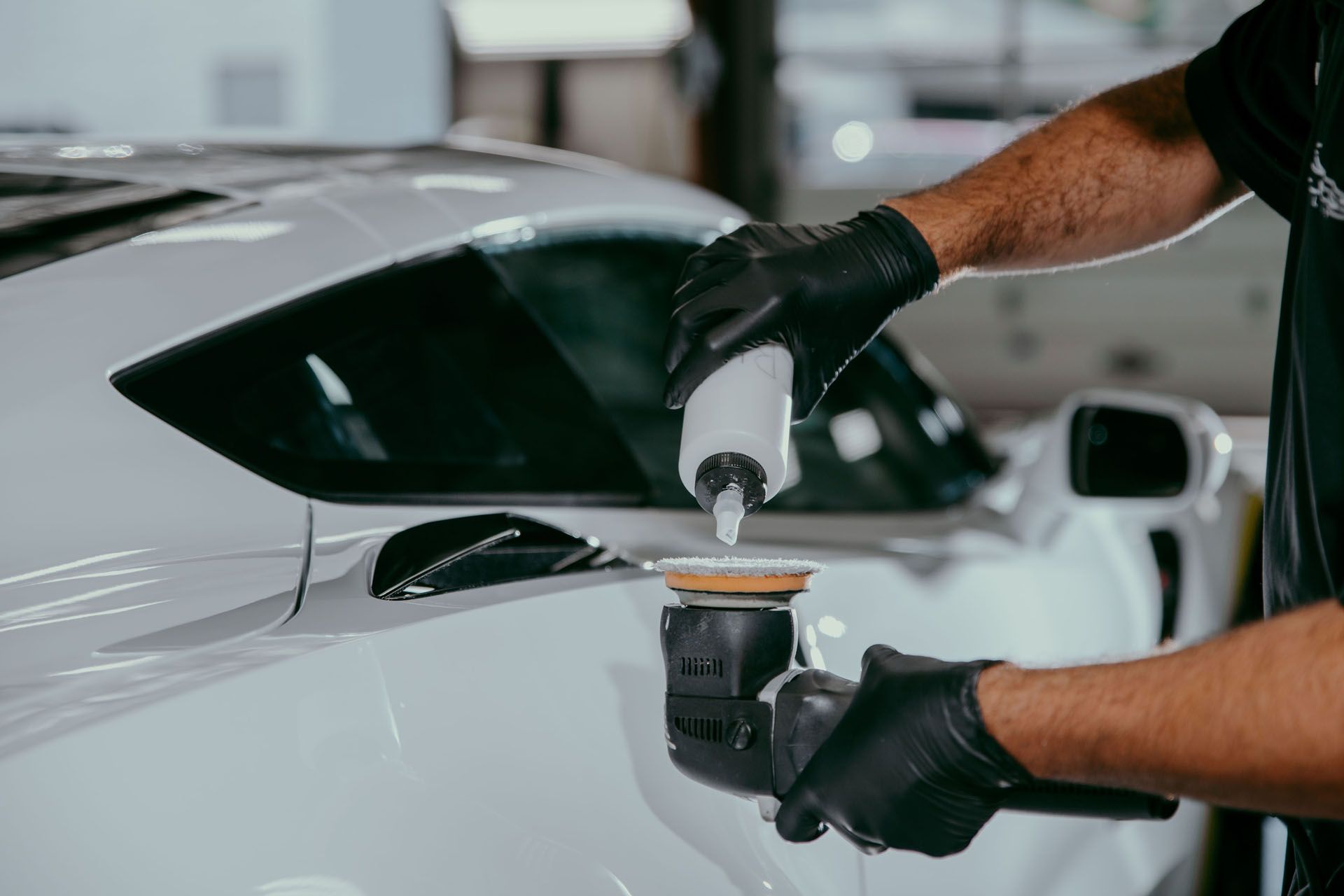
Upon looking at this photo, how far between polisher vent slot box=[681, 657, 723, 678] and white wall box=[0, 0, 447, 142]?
1351cm

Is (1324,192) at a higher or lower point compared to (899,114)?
higher

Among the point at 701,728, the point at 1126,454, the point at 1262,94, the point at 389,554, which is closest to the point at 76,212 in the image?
the point at 389,554

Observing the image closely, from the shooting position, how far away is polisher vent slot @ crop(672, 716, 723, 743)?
112cm

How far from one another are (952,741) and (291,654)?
0.53m

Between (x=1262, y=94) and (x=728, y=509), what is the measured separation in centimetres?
85

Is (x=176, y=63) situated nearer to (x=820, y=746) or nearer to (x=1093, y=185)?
(x=1093, y=185)

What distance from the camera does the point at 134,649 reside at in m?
1.03

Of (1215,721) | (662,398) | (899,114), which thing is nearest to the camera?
(1215,721)


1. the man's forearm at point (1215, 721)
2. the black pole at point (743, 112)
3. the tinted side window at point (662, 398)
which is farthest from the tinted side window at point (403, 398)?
the black pole at point (743, 112)

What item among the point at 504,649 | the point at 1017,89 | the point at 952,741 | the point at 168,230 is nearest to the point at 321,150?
the point at 168,230

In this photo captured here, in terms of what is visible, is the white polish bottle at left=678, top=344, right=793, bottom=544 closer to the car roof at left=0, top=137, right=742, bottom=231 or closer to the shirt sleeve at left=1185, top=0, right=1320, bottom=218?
the car roof at left=0, top=137, right=742, bottom=231

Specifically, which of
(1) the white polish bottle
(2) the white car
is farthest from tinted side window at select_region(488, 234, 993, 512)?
(1) the white polish bottle

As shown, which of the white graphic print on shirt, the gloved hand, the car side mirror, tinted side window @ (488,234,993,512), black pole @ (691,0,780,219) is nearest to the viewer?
the gloved hand

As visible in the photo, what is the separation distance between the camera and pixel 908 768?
106 cm
